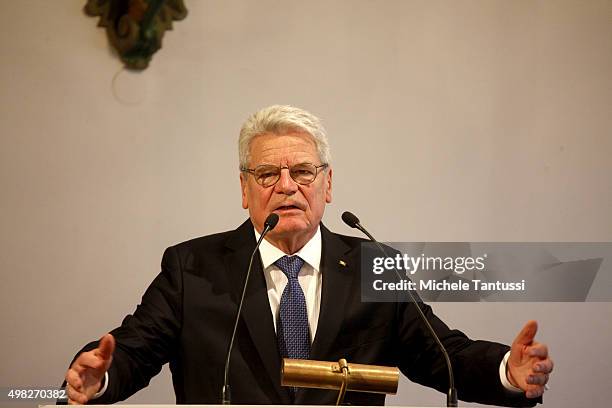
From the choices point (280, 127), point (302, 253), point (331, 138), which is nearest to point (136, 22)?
point (331, 138)

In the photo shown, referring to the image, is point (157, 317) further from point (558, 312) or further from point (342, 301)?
point (558, 312)

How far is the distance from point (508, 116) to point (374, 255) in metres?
0.91

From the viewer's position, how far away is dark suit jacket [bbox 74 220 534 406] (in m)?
2.37

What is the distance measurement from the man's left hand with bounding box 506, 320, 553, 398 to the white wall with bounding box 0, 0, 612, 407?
105 centimetres

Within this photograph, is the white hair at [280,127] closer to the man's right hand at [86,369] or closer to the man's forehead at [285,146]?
the man's forehead at [285,146]

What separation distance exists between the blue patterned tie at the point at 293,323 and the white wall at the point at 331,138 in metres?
0.66

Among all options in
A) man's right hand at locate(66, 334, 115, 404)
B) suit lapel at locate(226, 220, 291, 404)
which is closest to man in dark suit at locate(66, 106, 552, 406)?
suit lapel at locate(226, 220, 291, 404)

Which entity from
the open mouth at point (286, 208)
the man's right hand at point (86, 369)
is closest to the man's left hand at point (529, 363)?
the open mouth at point (286, 208)

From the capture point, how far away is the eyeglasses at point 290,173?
99.7 inches

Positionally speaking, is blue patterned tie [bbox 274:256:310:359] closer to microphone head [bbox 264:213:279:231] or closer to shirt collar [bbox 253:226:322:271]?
shirt collar [bbox 253:226:322:271]

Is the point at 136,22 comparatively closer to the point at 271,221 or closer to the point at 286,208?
the point at 286,208

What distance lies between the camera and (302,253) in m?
2.57

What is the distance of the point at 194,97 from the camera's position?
126 inches

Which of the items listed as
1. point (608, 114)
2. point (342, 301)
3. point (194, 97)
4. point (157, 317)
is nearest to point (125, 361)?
point (157, 317)
